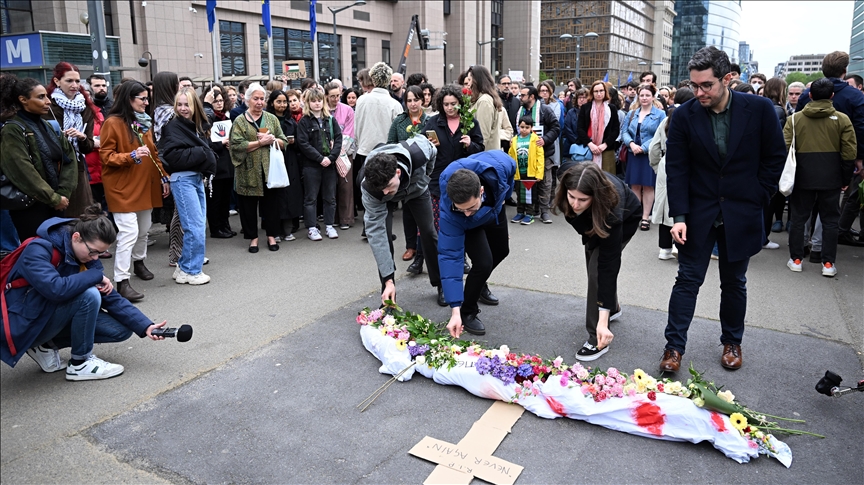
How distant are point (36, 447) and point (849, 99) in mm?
7731

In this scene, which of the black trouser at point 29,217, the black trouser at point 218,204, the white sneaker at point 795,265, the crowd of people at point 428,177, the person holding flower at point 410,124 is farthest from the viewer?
the black trouser at point 218,204

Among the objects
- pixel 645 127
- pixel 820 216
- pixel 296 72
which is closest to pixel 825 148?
pixel 820 216

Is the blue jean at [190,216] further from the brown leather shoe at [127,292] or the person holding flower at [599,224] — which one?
the person holding flower at [599,224]

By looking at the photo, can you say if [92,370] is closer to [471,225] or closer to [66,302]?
[66,302]

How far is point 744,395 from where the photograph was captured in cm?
383

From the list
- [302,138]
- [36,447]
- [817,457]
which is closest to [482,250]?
[817,457]

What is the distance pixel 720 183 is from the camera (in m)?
3.98

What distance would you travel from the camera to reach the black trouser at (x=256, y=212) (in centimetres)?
777

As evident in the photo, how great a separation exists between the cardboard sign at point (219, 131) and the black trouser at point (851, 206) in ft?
25.1

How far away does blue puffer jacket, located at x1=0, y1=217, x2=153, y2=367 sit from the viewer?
11.8 feet

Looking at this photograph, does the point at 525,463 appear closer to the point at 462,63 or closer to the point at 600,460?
the point at 600,460

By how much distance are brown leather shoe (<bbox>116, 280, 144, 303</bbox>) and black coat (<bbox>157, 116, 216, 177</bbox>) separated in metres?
1.17

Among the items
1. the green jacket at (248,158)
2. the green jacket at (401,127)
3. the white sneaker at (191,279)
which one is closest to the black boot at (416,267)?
the green jacket at (401,127)

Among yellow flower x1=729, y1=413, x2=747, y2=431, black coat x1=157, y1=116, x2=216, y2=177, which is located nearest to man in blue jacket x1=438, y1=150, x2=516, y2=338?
yellow flower x1=729, y1=413, x2=747, y2=431
